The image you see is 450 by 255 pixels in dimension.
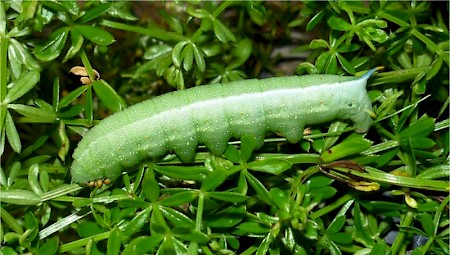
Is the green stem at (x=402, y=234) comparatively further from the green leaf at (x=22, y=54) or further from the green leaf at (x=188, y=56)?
the green leaf at (x=22, y=54)

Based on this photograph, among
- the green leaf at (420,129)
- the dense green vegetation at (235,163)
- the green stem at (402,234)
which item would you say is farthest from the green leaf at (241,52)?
the green stem at (402,234)

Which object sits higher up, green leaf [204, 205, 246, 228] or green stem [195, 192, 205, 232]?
green stem [195, 192, 205, 232]

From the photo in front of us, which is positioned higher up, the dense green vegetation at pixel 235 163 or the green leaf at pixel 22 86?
the green leaf at pixel 22 86

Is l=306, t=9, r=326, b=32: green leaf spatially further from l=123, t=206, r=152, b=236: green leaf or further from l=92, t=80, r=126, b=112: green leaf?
l=123, t=206, r=152, b=236: green leaf

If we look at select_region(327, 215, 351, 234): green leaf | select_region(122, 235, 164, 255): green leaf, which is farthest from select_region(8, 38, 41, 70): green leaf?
select_region(327, 215, 351, 234): green leaf

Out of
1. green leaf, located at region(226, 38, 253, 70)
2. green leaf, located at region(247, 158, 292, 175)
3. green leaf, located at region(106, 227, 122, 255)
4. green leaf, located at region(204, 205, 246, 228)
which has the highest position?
green leaf, located at region(247, 158, 292, 175)

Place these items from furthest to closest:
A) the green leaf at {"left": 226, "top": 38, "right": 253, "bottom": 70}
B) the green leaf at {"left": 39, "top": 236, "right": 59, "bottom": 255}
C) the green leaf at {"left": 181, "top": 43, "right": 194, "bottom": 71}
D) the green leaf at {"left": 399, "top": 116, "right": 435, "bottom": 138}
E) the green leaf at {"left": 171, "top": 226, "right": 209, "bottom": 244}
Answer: the green leaf at {"left": 226, "top": 38, "right": 253, "bottom": 70}, the green leaf at {"left": 181, "top": 43, "right": 194, "bottom": 71}, the green leaf at {"left": 399, "top": 116, "right": 435, "bottom": 138}, the green leaf at {"left": 39, "top": 236, "right": 59, "bottom": 255}, the green leaf at {"left": 171, "top": 226, "right": 209, "bottom": 244}

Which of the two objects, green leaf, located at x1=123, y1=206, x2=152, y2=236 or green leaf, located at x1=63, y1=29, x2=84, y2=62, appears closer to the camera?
green leaf, located at x1=123, y1=206, x2=152, y2=236

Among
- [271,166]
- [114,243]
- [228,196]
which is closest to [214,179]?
[228,196]
